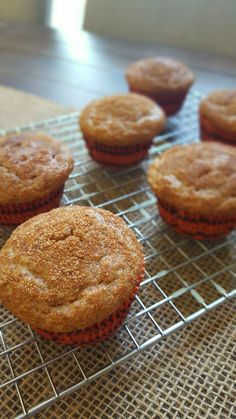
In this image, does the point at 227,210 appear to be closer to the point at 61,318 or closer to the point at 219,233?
the point at 219,233

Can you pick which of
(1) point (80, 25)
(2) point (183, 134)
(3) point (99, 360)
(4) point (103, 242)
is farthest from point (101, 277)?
(1) point (80, 25)

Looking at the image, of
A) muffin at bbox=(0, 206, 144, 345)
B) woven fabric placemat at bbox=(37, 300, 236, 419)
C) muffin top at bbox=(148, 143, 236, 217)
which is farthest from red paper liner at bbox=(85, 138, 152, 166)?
woven fabric placemat at bbox=(37, 300, 236, 419)

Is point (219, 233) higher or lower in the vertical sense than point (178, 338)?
higher

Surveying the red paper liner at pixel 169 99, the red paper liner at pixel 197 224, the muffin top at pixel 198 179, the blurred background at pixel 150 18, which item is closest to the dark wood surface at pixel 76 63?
the blurred background at pixel 150 18

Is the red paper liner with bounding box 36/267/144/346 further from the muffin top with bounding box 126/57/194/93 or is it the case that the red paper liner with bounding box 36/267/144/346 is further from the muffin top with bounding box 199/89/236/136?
the muffin top with bounding box 126/57/194/93

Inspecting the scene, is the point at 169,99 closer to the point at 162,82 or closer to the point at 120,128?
the point at 162,82

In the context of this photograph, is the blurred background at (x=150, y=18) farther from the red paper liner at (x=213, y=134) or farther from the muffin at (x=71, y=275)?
the muffin at (x=71, y=275)
